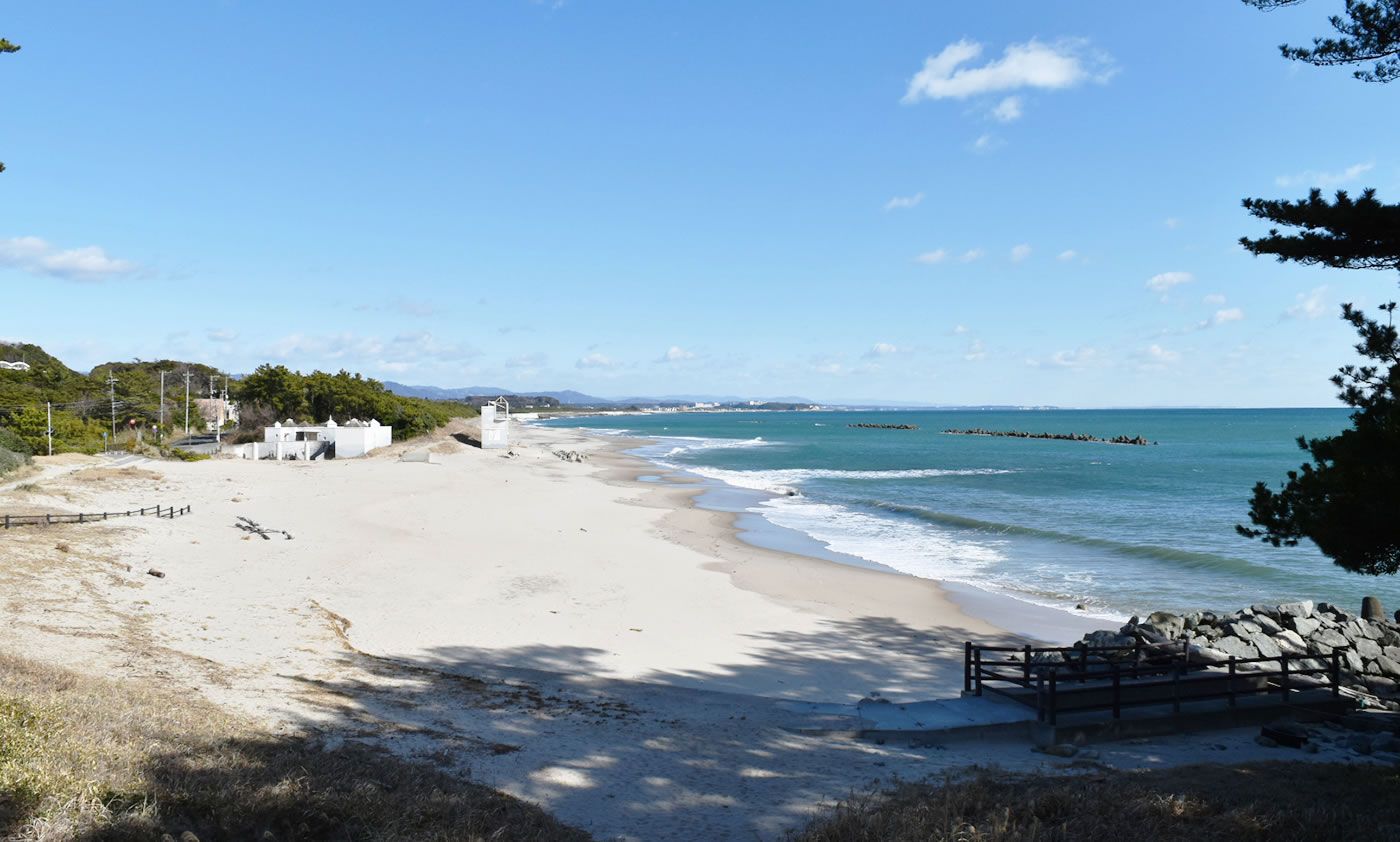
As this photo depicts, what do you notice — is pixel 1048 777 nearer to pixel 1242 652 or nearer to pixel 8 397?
pixel 1242 652

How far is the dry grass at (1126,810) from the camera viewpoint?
6328 millimetres

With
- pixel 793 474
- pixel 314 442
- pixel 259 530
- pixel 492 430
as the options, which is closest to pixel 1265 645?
pixel 259 530

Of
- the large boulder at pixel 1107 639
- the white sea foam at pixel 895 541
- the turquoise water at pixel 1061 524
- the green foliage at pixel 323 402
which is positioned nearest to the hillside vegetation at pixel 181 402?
the green foliage at pixel 323 402

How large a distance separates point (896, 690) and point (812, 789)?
5.36 meters

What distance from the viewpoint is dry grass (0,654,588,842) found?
18.1 feet

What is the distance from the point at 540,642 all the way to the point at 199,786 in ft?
30.9

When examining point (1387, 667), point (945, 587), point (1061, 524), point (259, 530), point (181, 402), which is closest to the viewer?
point (1387, 667)

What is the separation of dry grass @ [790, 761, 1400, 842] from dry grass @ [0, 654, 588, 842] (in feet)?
9.08

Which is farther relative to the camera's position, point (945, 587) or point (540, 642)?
point (945, 587)

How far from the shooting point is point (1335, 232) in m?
10.0

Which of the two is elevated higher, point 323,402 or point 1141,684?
point 323,402

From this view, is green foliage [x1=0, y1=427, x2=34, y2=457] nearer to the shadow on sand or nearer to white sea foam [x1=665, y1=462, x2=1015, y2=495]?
the shadow on sand

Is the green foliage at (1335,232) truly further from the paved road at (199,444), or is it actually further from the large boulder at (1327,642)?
the paved road at (199,444)

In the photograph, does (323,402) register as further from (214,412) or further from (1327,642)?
(1327,642)
